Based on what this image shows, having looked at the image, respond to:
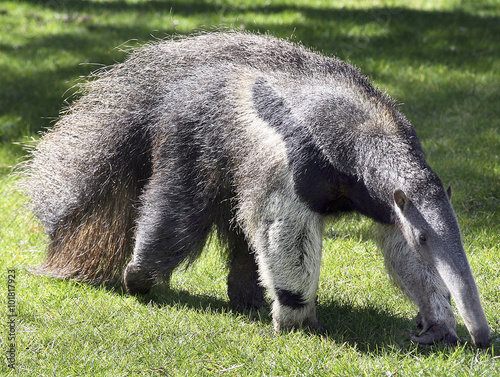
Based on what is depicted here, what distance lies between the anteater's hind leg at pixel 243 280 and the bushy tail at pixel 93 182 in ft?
2.76

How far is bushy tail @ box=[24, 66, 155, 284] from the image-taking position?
4902 mm

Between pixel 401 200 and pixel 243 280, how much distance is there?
1.71 metres

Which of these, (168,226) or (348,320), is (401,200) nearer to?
(348,320)

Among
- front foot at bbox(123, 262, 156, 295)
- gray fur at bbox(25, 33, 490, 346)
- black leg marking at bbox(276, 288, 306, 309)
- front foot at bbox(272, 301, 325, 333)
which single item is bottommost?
front foot at bbox(123, 262, 156, 295)

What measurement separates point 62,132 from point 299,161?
7.59 feet

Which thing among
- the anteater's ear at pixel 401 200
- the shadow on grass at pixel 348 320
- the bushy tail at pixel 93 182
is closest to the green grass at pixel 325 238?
the shadow on grass at pixel 348 320

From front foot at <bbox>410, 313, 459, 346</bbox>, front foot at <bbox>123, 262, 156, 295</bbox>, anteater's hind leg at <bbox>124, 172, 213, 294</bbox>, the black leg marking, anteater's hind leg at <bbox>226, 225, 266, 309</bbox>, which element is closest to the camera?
front foot at <bbox>410, 313, 459, 346</bbox>

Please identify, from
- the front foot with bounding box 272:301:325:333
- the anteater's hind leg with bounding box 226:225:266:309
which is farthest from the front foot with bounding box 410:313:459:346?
the anteater's hind leg with bounding box 226:225:266:309

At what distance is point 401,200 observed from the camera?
3645 mm

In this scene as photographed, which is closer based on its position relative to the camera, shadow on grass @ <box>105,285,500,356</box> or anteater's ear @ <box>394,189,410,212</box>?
anteater's ear @ <box>394,189,410,212</box>

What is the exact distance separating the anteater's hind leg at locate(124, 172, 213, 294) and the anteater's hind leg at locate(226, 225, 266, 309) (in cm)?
38

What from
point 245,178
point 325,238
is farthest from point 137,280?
point 325,238

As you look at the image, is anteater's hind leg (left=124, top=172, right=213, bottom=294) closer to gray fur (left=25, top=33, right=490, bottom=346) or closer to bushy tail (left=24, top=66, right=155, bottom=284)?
gray fur (left=25, top=33, right=490, bottom=346)

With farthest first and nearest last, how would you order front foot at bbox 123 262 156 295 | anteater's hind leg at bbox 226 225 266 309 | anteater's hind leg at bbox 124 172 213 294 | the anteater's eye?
1. anteater's hind leg at bbox 226 225 266 309
2. front foot at bbox 123 262 156 295
3. anteater's hind leg at bbox 124 172 213 294
4. the anteater's eye
